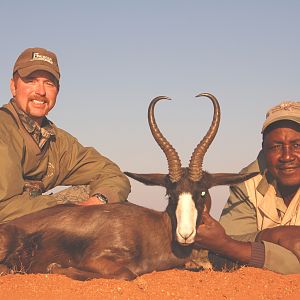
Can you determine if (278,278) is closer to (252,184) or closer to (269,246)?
(269,246)

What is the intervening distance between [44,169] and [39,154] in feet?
1.02

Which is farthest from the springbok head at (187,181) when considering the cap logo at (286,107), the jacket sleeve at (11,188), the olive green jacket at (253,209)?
the jacket sleeve at (11,188)

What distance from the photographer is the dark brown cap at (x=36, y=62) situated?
8031mm

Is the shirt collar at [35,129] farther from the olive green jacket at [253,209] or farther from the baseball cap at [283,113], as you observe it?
the baseball cap at [283,113]

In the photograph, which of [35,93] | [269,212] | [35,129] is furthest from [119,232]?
[35,93]

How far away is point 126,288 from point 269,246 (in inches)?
86.2

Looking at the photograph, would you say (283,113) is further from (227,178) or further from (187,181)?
(187,181)

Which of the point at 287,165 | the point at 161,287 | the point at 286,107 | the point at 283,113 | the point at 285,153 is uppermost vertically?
the point at 286,107

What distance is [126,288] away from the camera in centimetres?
511

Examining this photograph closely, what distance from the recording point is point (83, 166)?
8688mm

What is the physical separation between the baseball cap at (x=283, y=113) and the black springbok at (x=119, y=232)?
88 cm

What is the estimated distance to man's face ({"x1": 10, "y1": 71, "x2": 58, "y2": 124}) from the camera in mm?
8047

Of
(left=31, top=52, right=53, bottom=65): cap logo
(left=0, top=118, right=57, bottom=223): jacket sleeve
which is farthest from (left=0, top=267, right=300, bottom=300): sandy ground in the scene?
(left=31, top=52, right=53, bottom=65): cap logo

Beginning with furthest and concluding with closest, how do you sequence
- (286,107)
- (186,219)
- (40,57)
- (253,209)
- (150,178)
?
(40,57) → (253,209) → (286,107) → (150,178) → (186,219)
